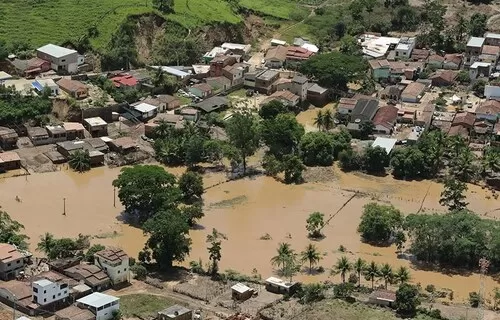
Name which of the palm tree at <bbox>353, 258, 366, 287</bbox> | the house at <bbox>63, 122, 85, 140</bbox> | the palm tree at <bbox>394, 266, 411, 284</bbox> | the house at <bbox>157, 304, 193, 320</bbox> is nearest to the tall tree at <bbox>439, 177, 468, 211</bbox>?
the palm tree at <bbox>394, 266, 411, 284</bbox>

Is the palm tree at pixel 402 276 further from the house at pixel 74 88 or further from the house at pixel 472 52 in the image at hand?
the house at pixel 472 52

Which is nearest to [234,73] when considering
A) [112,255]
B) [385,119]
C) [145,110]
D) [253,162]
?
[145,110]

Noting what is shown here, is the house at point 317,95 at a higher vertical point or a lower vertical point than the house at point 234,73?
lower

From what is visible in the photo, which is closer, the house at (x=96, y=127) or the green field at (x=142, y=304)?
the green field at (x=142, y=304)

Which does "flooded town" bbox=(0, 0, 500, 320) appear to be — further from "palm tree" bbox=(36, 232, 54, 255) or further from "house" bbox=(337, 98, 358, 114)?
"palm tree" bbox=(36, 232, 54, 255)

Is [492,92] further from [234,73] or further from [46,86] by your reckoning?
[46,86]

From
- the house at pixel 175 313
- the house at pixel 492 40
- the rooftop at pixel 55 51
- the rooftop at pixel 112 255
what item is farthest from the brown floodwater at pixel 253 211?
the house at pixel 492 40
